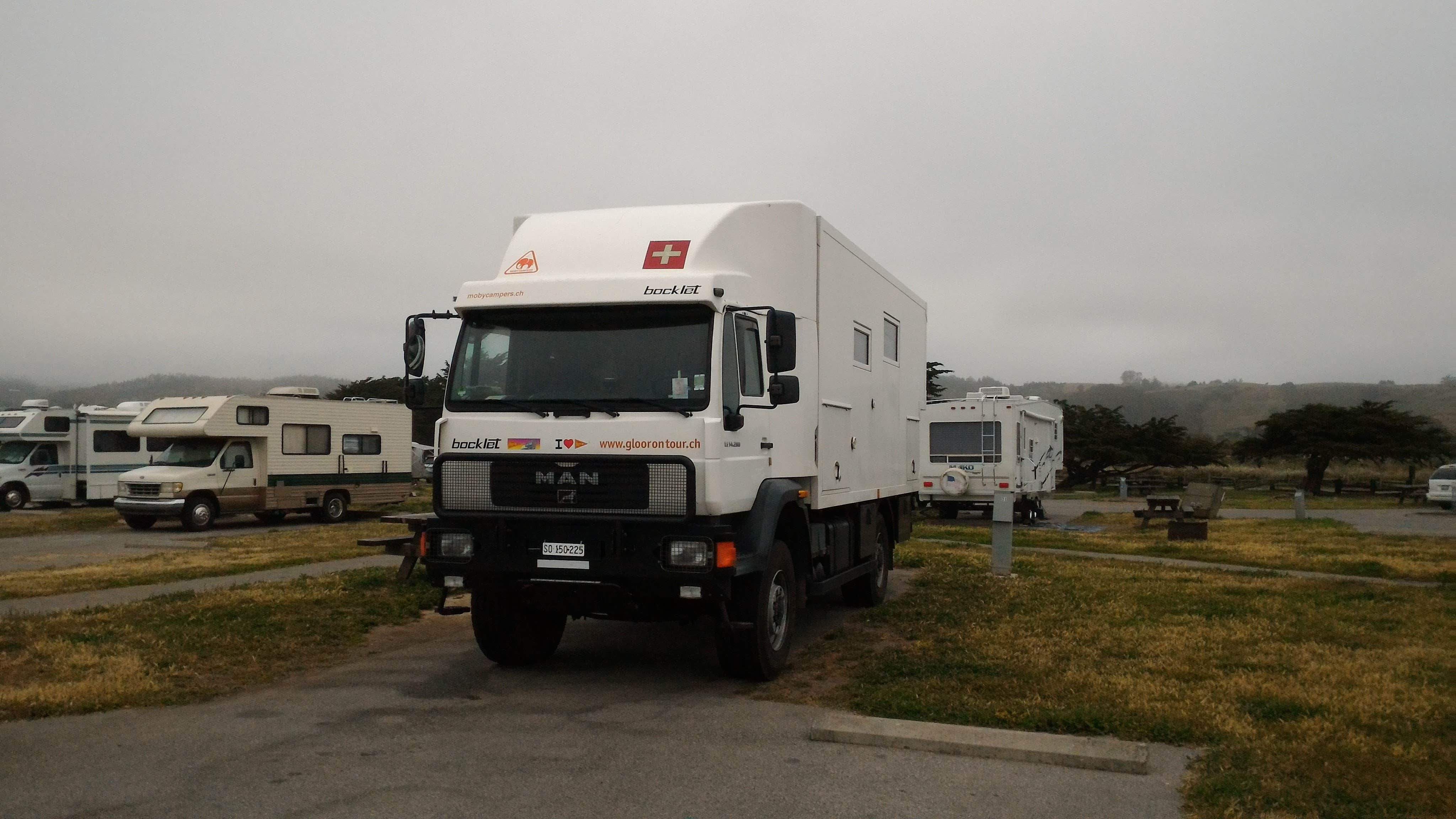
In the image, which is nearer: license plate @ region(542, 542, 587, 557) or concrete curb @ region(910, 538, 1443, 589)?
license plate @ region(542, 542, 587, 557)

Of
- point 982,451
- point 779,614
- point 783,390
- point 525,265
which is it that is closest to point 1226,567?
point 982,451

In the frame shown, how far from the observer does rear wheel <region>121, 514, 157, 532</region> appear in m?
23.1

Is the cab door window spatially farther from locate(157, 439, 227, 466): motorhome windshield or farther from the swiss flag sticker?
the swiss flag sticker

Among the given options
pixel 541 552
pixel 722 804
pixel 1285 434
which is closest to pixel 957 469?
pixel 541 552

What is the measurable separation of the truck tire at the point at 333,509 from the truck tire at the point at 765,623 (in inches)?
761

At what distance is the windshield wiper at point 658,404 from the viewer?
24.1 feet

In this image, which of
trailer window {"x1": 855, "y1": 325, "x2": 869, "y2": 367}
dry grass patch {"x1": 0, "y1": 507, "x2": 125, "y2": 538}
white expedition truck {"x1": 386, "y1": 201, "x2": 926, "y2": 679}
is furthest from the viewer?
dry grass patch {"x1": 0, "y1": 507, "x2": 125, "y2": 538}

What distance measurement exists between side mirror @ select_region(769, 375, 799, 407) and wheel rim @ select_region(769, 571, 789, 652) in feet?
4.28

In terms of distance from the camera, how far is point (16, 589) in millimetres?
12656

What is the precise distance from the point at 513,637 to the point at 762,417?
256 cm

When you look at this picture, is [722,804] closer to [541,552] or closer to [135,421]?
[541,552]

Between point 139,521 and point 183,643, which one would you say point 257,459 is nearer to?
point 139,521

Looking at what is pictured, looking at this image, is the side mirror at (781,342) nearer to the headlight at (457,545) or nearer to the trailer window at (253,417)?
the headlight at (457,545)

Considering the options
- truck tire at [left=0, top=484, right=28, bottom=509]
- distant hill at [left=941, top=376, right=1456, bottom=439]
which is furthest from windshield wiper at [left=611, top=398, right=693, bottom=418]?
distant hill at [left=941, top=376, right=1456, bottom=439]
